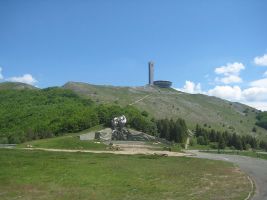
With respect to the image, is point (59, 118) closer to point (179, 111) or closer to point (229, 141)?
point (229, 141)

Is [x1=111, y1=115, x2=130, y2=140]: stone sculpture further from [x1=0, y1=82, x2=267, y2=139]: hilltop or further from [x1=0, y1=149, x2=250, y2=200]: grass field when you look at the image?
[x1=0, y1=82, x2=267, y2=139]: hilltop

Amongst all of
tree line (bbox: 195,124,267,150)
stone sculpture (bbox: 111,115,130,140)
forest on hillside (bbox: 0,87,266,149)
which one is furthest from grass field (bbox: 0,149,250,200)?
tree line (bbox: 195,124,267,150)

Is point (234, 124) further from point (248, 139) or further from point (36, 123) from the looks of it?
point (36, 123)

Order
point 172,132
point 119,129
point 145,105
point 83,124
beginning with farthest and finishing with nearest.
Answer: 1. point 145,105
2. point 172,132
3. point 83,124
4. point 119,129

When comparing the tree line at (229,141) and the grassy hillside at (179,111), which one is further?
the grassy hillside at (179,111)

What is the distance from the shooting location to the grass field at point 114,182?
2686cm

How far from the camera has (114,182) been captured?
1257 inches

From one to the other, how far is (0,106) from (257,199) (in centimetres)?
15934

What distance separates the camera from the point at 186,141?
11056 centimetres

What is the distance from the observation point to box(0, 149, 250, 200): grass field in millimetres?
26859

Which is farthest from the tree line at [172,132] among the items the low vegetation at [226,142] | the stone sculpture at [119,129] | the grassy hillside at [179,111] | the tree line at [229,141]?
the grassy hillside at [179,111]

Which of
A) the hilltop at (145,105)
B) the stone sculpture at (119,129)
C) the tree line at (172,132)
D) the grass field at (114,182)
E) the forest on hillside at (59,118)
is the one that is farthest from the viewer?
the hilltop at (145,105)

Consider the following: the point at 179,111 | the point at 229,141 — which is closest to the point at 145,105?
the point at 179,111

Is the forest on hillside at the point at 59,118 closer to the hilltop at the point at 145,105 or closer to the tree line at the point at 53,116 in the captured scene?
the tree line at the point at 53,116
